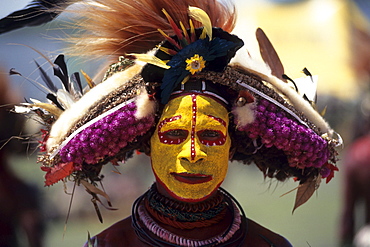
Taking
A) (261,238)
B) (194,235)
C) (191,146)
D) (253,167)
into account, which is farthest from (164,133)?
(253,167)

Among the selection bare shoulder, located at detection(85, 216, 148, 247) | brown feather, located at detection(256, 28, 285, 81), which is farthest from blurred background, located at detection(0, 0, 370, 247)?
bare shoulder, located at detection(85, 216, 148, 247)

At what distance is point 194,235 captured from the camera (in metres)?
2.62

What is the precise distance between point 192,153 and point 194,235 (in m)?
0.46

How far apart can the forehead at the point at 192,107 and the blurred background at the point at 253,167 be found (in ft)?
2.98

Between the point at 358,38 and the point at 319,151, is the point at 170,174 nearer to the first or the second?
the point at 319,151

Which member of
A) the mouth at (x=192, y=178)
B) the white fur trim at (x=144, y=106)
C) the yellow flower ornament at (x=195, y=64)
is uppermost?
the yellow flower ornament at (x=195, y=64)

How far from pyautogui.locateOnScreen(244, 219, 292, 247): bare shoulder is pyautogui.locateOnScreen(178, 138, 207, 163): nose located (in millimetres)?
591

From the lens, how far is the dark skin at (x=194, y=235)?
2623mm

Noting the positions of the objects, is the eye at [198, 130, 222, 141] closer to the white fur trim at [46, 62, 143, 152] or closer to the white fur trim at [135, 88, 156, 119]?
the white fur trim at [135, 88, 156, 119]

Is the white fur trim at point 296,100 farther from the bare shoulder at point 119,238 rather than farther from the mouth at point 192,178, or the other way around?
the bare shoulder at point 119,238

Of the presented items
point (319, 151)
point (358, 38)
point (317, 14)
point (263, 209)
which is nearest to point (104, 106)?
point (319, 151)

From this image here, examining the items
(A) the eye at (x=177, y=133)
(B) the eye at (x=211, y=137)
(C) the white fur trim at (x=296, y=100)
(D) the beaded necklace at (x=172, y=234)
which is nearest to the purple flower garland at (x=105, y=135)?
(A) the eye at (x=177, y=133)

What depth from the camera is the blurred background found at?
16.2 ft

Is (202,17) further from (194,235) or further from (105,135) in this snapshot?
(194,235)
